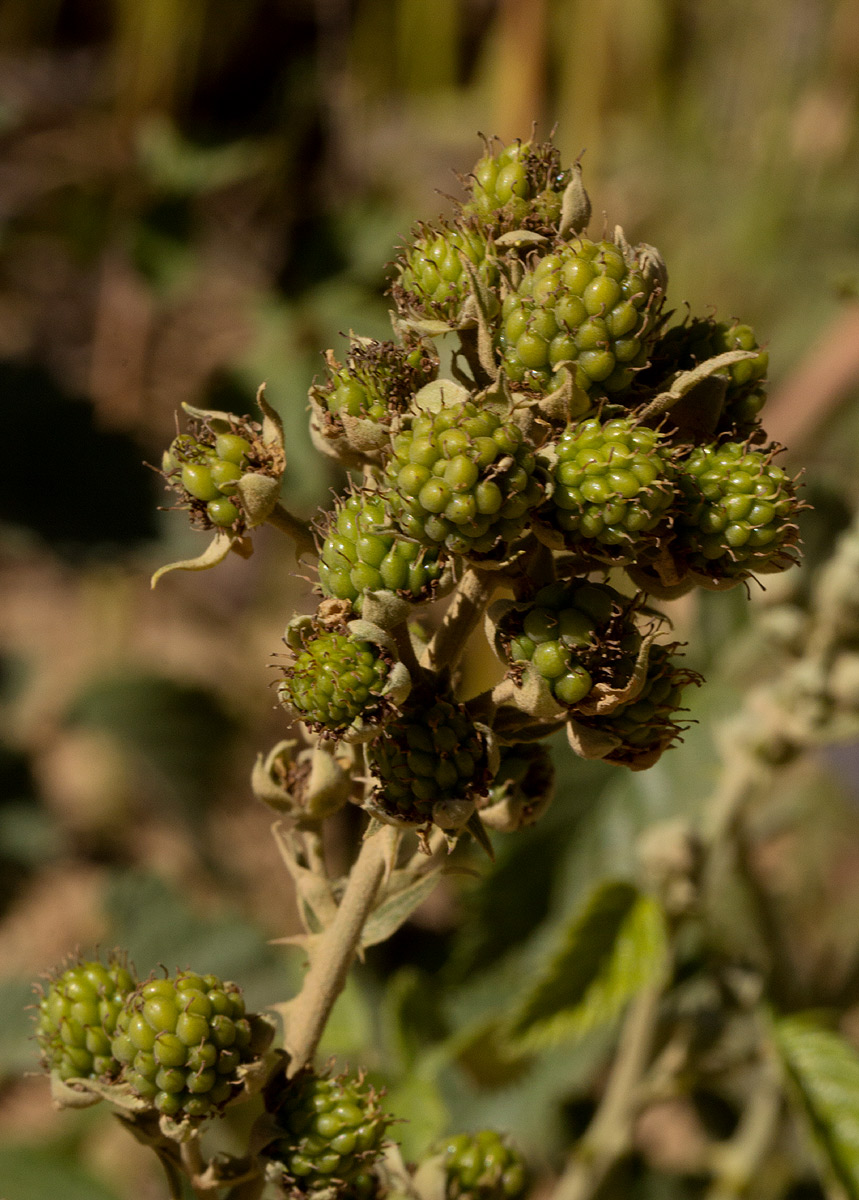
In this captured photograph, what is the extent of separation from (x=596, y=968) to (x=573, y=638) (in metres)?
0.68

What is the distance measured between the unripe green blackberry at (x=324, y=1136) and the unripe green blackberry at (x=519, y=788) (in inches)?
8.4

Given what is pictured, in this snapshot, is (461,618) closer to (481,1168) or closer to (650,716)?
(650,716)

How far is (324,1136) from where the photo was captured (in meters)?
0.75

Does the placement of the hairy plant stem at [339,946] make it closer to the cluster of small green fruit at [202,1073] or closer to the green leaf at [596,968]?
the cluster of small green fruit at [202,1073]

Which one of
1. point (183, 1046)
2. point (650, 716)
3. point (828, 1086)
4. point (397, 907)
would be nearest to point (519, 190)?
point (650, 716)

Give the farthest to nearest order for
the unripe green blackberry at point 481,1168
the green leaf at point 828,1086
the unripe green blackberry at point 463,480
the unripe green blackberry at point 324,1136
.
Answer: the green leaf at point 828,1086
the unripe green blackberry at point 481,1168
the unripe green blackberry at point 324,1136
the unripe green blackberry at point 463,480

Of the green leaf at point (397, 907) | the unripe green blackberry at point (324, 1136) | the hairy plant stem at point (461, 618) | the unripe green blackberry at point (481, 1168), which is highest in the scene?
the hairy plant stem at point (461, 618)

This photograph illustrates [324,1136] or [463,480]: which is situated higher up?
[463,480]

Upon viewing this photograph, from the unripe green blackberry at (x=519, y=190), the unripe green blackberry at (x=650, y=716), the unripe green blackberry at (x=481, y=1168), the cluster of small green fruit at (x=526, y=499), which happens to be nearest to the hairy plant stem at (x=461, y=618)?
the cluster of small green fruit at (x=526, y=499)

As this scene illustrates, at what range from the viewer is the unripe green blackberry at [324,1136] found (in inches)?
29.5

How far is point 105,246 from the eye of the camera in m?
2.98

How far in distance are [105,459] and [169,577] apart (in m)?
2.02

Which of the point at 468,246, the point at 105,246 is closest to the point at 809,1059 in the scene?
the point at 468,246

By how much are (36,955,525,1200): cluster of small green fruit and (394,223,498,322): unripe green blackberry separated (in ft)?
1.63
